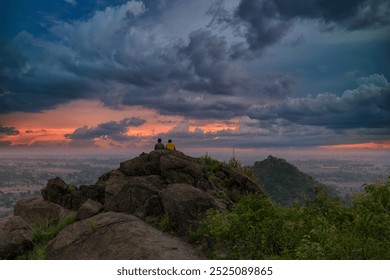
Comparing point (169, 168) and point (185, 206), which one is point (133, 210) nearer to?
point (185, 206)

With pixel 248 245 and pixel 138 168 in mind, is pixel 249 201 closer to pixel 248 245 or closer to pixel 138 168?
pixel 248 245

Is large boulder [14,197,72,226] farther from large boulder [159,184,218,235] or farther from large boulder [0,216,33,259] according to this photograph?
large boulder [159,184,218,235]

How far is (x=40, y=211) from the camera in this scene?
21.1 m

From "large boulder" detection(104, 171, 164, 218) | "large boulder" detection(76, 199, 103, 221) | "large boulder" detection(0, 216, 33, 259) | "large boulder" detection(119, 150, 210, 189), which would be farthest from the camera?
"large boulder" detection(119, 150, 210, 189)

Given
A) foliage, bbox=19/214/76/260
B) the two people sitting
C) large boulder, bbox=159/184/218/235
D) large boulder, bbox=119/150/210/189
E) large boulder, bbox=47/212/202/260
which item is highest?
the two people sitting

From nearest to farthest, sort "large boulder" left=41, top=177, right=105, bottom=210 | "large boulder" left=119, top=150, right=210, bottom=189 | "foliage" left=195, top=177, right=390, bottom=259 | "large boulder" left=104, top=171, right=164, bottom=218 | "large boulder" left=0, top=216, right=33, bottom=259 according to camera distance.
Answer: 1. "foliage" left=195, top=177, right=390, bottom=259
2. "large boulder" left=0, top=216, right=33, bottom=259
3. "large boulder" left=104, top=171, right=164, bottom=218
4. "large boulder" left=119, top=150, right=210, bottom=189
5. "large boulder" left=41, top=177, right=105, bottom=210

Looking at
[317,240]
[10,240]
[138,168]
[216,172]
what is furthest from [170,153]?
[317,240]

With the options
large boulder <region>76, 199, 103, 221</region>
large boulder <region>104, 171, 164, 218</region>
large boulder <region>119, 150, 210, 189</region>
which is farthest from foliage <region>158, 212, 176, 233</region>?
A: large boulder <region>76, 199, 103, 221</region>

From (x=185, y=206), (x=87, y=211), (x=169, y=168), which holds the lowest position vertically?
(x=87, y=211)

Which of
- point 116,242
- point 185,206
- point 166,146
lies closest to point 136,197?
point 185,206

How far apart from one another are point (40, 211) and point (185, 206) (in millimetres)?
10528

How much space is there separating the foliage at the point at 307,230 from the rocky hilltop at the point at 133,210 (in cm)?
112

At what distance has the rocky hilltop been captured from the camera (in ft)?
41.2

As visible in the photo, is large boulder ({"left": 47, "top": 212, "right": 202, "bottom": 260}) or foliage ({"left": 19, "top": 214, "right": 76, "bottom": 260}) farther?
foliage ({"left": 19, "top": 214, "right": 76, "bottom": 260})
